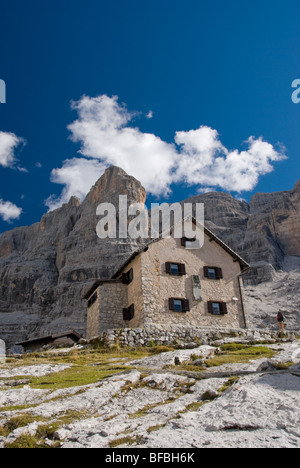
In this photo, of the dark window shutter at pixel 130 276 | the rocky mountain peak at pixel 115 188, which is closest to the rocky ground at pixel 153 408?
the dark window shutter at pixel 130 276

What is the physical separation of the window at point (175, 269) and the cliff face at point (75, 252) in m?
75.2

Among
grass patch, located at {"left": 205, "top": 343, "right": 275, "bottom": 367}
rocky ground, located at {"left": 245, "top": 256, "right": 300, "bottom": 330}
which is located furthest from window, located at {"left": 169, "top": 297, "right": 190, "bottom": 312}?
rocky ground, located at {"left": 245, "top": 256, "right": 300, "bottom": 330}

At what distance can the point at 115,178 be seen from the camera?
14700 centimetres

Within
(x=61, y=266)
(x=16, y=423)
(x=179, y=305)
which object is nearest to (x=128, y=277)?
(x=179, y=305)

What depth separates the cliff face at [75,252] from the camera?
395 ft

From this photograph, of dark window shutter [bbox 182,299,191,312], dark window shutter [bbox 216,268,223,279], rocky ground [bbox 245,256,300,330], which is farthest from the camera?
rocky ground [bbox 245,256,300,330]

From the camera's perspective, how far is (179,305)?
36.0 metres

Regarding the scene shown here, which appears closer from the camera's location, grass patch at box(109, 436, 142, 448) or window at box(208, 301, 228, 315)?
grass patch at box(109, 436, 142, 448)

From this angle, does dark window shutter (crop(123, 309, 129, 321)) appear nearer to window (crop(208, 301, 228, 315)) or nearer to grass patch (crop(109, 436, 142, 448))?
window (crop(208, 301, 228, 315))

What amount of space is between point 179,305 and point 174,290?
53.0 inches

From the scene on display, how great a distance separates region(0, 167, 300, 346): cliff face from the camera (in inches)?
4734

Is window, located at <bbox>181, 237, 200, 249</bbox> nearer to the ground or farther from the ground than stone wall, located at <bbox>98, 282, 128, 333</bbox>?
farther from the ground
